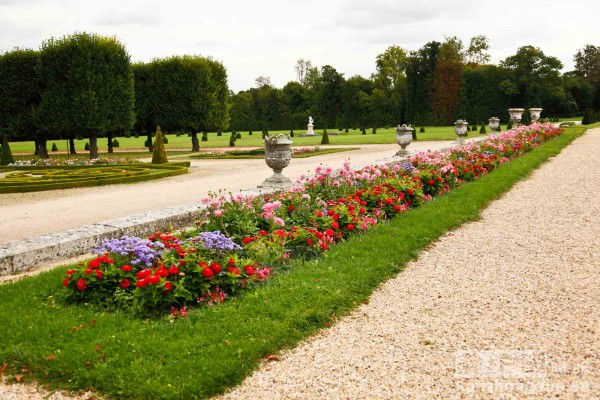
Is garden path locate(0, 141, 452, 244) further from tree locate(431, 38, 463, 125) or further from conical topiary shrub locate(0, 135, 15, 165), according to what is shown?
tree locate(431, 38, 463, 125)

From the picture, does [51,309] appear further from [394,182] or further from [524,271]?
[394,182]

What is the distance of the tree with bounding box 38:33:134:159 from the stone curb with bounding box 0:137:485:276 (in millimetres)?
18094

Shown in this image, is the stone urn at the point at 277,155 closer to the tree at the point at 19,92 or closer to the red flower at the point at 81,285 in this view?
the red flower at the point at 81,285

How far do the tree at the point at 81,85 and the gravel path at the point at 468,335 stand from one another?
20.8 metres

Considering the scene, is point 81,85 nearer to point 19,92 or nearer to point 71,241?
point 19,92

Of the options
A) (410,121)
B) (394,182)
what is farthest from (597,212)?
(410,121)

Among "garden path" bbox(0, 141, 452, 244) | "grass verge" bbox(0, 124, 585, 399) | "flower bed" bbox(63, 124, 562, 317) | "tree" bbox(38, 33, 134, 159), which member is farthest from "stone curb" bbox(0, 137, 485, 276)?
"tree" bbox(38, 33, 134, 159)

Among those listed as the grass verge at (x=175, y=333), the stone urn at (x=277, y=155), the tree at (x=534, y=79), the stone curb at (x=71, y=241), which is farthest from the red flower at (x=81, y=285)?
the tree at (x=534, y=79)

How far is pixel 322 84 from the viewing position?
6181cm

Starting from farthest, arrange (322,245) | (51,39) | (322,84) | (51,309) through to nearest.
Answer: (322,84) < (51,39) < (322,245) < (51,309)

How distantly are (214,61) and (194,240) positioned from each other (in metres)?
27.4

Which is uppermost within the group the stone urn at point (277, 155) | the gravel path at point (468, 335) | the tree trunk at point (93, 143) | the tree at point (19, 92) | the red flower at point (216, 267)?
the tree at point (19, 92)

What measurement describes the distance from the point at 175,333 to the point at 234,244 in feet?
4.18

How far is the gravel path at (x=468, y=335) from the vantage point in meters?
3.02
